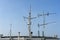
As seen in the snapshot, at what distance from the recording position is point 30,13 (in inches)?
3068

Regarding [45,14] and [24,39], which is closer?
[45,14]

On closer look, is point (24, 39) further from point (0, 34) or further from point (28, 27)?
point (0, 34)

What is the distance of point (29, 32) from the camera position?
75250 millimetres

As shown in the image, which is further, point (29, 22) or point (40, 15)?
point (40, 15)

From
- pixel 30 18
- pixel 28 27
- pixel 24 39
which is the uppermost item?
pixel 30 18

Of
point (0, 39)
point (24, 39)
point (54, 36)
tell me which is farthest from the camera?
point (54, 36)

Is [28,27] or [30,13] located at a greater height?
[30,13]

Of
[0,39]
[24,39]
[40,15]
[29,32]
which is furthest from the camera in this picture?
[0,39]

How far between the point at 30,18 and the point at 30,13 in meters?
3.02

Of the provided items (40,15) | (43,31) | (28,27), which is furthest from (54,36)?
(28,27)

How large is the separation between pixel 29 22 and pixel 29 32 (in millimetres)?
5650

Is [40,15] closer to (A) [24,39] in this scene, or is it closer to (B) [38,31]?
(B) [38,31]

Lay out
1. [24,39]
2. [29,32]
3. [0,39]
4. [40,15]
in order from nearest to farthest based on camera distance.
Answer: [29,32] < [40,15] < [24,39] < [0,39]

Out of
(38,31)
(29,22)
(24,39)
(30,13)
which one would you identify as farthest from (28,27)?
(24,39)
